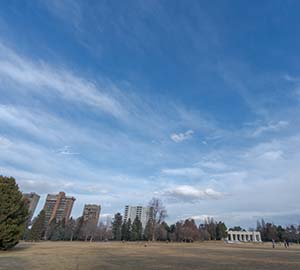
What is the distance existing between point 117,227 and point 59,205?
64405mm

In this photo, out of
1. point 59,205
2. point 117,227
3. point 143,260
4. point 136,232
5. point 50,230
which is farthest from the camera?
point 59,205

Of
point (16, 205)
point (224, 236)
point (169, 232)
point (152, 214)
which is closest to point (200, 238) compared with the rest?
point (169, 232)

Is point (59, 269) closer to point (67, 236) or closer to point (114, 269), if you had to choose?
point (114, 269)

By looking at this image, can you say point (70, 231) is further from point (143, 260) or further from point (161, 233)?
point (143, 260)

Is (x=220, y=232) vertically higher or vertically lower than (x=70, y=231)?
higher

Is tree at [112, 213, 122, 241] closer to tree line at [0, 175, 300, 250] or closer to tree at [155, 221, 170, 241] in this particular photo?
tree line at [0, 175, 300, 250]

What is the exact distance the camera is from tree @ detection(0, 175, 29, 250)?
24312mm

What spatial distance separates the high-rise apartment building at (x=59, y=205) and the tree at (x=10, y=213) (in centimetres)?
13396

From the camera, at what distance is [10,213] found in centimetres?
2503

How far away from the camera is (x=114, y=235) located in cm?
10581

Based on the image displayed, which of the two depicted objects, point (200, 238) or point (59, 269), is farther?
point (200, 238)

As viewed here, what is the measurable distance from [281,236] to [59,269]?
11582 centimetres

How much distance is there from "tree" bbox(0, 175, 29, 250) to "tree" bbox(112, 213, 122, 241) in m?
83.3

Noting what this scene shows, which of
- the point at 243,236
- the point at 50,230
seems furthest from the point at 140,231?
the point at 243,236
